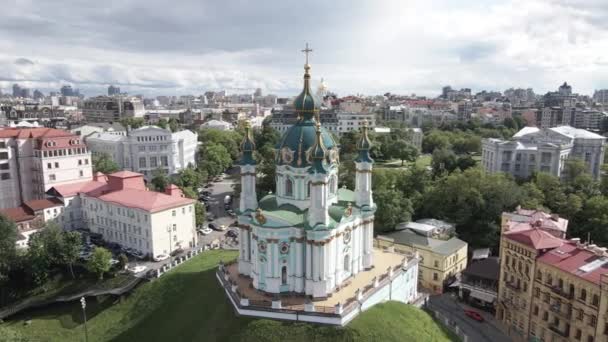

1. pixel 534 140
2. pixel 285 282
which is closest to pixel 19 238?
pixel 285 282

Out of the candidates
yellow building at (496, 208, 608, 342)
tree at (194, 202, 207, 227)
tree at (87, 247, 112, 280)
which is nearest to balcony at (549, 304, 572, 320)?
yellow building at (496, 208, 608, 342)

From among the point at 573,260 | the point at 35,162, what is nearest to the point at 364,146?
the point at 573,260

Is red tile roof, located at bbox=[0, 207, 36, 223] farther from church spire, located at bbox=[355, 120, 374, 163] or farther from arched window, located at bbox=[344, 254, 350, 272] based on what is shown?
church spire, located at bbox=[355, 120, 374, 163]

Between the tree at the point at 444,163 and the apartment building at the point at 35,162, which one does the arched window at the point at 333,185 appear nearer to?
the apartment building at the point at 35,162

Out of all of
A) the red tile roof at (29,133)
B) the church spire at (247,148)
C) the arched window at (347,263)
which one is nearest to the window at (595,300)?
the arched window at (347,263)

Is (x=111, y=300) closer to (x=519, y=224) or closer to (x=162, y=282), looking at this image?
(x=162, y=282)

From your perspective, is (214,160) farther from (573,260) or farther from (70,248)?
(573,260)

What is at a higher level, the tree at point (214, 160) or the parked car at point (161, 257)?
the tree at point (214, 160)
